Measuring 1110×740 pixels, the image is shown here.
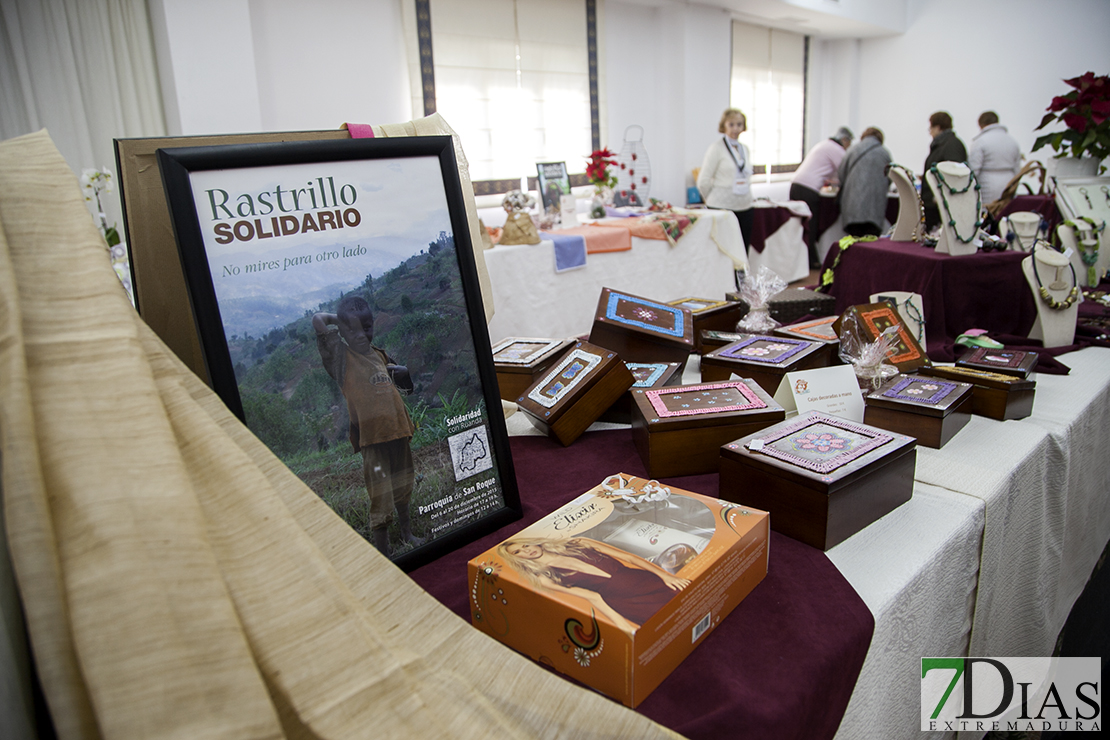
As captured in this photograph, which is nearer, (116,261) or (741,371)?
(741,371)

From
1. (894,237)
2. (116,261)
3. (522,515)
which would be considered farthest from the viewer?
(894,237)

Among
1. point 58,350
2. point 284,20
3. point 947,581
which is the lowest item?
point 947,581

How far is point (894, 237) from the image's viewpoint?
2662mm

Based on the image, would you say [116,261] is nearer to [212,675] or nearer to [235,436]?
[235,436]

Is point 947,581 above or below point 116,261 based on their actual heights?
below

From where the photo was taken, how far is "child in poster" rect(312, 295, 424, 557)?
69 centimetres

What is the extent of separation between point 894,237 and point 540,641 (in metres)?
2.61

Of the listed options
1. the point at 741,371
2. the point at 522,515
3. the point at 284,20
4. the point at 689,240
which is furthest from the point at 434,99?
the point at 522,515

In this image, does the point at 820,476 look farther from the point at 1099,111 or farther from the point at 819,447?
the point at 1099,111

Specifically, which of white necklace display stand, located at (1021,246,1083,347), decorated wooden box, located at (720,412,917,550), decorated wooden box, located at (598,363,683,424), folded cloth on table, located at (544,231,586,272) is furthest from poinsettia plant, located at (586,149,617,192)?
decorated wooden box, located at (720,412,917,550)

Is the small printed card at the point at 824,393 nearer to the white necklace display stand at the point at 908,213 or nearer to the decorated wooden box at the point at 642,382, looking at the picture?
the decorated wooden box at the point at 642,382

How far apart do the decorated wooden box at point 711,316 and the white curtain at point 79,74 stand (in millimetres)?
3786

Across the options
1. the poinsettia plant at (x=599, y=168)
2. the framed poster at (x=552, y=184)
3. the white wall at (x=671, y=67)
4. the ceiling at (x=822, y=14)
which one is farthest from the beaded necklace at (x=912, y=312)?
the ceiling at (x=822, y=14)

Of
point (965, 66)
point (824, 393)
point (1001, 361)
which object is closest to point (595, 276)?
point (1001, 361)
